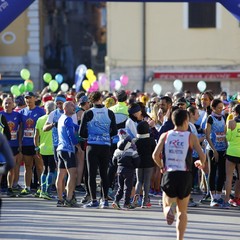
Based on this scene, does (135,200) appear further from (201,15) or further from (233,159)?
(201,15)

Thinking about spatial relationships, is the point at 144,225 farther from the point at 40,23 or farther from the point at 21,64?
the point at 40,23

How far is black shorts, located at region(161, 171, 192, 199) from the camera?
1159 centimetres

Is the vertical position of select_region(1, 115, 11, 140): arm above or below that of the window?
below

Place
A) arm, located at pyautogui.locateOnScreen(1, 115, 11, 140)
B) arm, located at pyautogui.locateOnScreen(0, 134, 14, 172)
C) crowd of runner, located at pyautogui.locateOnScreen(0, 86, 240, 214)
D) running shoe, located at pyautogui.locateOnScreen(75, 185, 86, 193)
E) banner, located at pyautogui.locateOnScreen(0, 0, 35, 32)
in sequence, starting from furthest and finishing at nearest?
running shoe, located at pyautogui.locateOnScreen(75, 185, 86, 193) < arm, located at pyautogui.locateOnScreen(1, 115, 11, 140) < banner, located at pyautogui.locateOnScreen(0, 0, 35, 32) < crowd of runner, located at pyautogui.locateOnScreen(0, 86, 240, 214) < arm, located at pyautogui.locateOnScreen(0, 134, 14, 172)

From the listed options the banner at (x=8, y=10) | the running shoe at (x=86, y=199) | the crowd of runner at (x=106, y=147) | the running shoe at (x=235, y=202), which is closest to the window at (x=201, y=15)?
the crowd of runner at (x=106, y=147)

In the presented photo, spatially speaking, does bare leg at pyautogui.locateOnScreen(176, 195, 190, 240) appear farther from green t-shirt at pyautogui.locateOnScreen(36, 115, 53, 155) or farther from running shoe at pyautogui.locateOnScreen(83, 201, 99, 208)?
green t-shirt at pyautogui.locateOnScreen(36, 115, 53, 155)

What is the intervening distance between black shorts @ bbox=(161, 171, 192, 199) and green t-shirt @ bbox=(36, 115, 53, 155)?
213 inches

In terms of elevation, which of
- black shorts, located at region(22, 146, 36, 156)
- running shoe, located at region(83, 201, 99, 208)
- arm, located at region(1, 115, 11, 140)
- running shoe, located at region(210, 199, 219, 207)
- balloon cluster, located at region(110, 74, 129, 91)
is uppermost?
balloon cluster, located at region(110, 74, 129, 91)

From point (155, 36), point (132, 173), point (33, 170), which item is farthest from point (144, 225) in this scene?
point (155, 36)

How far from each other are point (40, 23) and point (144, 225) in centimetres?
3533

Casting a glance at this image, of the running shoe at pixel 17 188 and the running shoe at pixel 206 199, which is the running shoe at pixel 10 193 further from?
the running shoe at pixel 206 199

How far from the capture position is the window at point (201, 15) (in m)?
40.4

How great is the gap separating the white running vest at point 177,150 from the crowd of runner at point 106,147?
10.6 feet

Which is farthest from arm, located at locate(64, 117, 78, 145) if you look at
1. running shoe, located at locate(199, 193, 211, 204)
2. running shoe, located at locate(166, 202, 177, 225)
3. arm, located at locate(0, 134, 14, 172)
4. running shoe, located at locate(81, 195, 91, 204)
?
arm, located at locate(0, 134, 14, 172)
